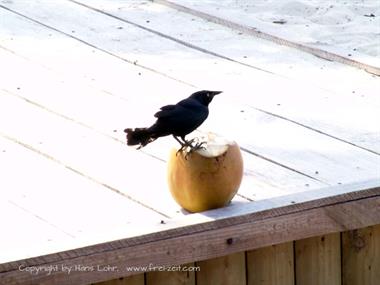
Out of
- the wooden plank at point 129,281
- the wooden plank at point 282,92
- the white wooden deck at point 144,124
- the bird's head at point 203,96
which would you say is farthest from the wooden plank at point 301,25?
the wooden plank at point 129,281

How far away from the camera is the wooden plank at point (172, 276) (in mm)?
3145

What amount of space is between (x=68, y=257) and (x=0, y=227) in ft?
0.98

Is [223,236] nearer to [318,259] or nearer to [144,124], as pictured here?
[318,259]

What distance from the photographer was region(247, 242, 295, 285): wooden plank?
332 cm

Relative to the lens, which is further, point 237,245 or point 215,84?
point 215,84

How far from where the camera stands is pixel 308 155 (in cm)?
371

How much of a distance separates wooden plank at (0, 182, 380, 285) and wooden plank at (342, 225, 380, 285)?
0.31 feet

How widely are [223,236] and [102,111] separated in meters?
1.12

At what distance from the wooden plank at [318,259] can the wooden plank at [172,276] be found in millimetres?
340

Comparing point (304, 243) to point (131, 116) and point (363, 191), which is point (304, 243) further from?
point (131, 116)

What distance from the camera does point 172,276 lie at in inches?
125

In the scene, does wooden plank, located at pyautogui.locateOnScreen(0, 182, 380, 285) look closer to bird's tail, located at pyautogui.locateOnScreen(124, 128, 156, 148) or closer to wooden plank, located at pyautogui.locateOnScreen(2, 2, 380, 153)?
bird's tail, located at pyautogui.locateOnScreen(124, 128, 156, 148)

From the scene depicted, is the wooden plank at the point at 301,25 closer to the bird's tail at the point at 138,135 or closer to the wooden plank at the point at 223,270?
the wooden plank at the point at 223,270

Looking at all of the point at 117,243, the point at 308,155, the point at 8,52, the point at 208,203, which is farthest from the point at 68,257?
the point at 8,52
